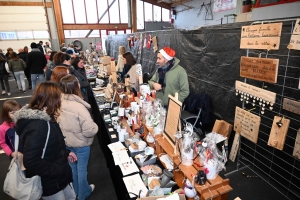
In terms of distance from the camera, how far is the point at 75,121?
5.99 feet

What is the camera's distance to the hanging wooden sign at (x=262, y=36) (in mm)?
1616

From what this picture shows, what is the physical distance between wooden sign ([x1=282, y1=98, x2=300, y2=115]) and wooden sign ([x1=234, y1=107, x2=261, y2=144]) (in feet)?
0.83

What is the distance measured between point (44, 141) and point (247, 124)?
6.15 ft

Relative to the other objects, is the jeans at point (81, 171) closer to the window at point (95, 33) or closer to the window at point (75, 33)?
the window at point (75, 33)

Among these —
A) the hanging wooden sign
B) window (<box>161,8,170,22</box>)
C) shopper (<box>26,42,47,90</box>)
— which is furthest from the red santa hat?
window (<box>161,8,170,22</box>)

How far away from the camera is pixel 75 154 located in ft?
6.68

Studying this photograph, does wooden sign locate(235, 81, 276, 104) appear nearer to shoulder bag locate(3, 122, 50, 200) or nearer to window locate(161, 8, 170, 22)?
shoulder bag locate(3, 122, 50, 200)

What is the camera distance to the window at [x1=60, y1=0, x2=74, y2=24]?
12876mm

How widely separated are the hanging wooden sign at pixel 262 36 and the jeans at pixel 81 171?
192 centimetres

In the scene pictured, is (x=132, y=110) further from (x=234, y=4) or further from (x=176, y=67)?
(x=234, y=4)

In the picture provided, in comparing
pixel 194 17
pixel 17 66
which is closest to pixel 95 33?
pixel 194 17

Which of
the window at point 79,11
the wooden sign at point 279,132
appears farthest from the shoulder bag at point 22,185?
the window at point 79,11

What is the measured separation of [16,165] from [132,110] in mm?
1287

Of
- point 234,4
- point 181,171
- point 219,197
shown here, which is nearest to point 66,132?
point 181,171
